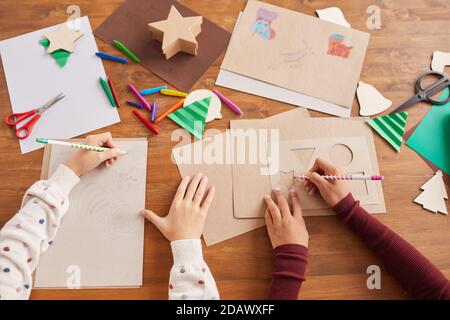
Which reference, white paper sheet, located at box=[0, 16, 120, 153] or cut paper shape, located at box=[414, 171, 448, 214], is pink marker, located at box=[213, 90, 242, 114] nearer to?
white paper sheet, located at box=[0, 16, 120, 153]

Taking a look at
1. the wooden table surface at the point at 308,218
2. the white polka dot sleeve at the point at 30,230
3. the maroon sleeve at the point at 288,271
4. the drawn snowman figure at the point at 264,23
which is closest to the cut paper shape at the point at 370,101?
the wooden table surface at the point at 308,218

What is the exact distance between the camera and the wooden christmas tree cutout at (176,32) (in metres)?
0.85

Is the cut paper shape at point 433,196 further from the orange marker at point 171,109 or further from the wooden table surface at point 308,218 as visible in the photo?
the orange marker at point 171,109

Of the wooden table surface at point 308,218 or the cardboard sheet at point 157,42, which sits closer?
the wooden table surface at point 308,218

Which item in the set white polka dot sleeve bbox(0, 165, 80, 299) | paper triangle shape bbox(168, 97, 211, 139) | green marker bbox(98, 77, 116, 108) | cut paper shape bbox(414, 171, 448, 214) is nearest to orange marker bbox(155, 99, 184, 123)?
paper triangle shape bbox(168, 97, 211, 139)

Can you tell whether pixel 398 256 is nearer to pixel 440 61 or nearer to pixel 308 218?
pixel 308 218

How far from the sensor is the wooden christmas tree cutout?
851 mm

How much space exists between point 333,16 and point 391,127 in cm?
32

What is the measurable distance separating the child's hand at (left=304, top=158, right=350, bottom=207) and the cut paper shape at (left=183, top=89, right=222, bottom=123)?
9.8 inches

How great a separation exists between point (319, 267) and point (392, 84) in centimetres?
47

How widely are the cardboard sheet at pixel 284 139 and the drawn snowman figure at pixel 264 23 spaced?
0.72 feet

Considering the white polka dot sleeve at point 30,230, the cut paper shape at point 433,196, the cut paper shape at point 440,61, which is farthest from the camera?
the cut paper shape at point 440,61

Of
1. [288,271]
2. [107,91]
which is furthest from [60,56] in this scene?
[288,271]
